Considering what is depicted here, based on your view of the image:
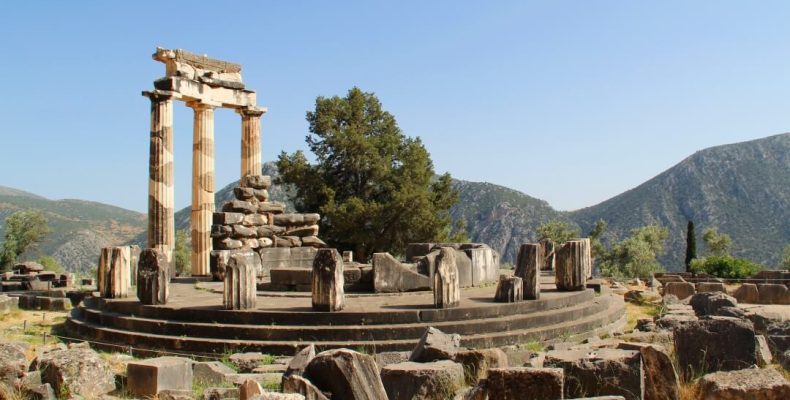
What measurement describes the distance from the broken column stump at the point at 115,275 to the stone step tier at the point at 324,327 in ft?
5.20

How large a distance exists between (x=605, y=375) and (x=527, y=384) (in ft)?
3.46

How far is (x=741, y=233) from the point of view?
69875 mm

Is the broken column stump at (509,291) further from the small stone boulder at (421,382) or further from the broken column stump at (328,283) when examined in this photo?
the small stone boulder at (421,382)

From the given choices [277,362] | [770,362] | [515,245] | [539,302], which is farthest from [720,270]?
[515,245]

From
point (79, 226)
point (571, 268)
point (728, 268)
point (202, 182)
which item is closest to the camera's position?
point (571, 268)

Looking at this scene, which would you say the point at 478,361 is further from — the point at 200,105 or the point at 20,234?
the point at 20,234

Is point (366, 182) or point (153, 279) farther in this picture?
point (366, 182)

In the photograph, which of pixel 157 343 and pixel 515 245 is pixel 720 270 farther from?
pixel 515 245

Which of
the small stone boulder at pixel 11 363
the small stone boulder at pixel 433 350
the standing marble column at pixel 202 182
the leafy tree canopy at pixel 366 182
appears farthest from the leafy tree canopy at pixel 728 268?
the small stone boulder at pixel 11 363

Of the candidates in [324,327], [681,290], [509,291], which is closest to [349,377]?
[324,327]

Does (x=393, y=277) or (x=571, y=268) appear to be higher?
(x=571, y=268)

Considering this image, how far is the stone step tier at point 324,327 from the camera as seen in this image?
37.5ft

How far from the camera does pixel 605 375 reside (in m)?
6.99

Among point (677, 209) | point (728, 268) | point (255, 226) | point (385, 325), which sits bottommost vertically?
point (385, 325)
